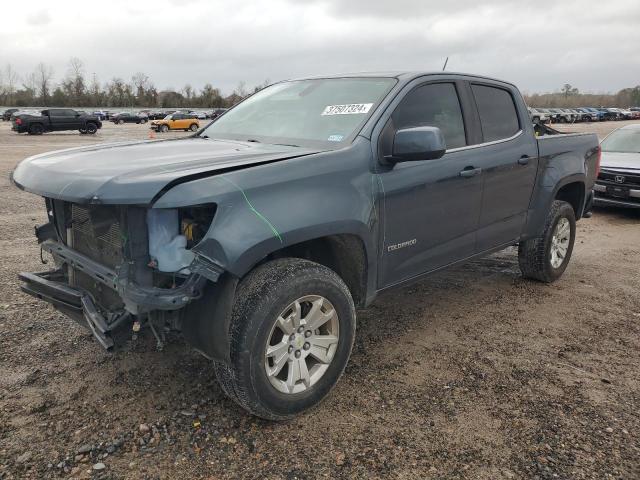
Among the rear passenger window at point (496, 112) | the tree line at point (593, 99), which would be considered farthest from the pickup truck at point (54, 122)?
the tree line at point (593, 99)

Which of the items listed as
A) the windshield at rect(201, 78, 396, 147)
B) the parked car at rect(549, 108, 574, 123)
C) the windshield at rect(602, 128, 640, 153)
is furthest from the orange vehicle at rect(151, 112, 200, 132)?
the parked car at rect(549, 108, 574, 123)

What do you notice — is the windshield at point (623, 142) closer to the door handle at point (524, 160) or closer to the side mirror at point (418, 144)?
the door handle at point (524, 160)

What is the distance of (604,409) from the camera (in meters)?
3.01

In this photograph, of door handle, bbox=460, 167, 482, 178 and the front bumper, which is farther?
door handle, bbox=460, 167, 482, 178

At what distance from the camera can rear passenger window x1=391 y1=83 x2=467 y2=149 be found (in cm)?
347

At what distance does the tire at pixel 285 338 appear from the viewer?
254 centimetres

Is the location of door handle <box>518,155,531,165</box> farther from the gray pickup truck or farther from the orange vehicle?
the orange vehicle

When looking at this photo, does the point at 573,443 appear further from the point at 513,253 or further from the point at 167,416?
the point at 513,253

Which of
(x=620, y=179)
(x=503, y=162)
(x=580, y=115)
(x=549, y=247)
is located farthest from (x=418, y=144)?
(x=580, y=115)

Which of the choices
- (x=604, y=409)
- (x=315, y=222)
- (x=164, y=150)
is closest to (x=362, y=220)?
(x=315, y=222)

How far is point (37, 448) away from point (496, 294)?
3903 mm

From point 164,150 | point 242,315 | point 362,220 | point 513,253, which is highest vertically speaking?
point 164,150

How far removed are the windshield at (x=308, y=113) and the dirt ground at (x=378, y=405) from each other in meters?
1.54

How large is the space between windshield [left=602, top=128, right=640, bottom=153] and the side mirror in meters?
8.63
